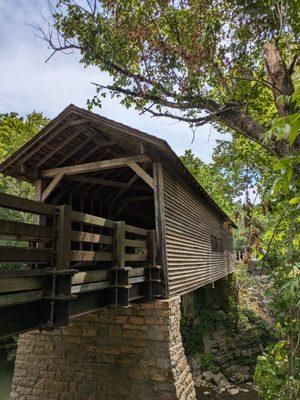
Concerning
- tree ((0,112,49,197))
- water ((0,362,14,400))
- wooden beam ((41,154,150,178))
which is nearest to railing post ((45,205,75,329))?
wooden beam ((41,154,150,178))

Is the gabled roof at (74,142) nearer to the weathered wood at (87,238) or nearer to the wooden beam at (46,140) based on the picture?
the wooden beam at (46,140)

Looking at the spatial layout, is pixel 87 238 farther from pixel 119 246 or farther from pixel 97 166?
pixel 97 166

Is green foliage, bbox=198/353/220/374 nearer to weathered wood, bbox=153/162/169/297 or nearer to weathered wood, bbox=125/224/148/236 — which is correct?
weathered wood, bbox=153/162/169/297

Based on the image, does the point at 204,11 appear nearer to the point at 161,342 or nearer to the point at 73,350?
the point at 161,342

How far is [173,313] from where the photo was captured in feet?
22.0

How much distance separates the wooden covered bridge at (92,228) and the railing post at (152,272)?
0.07 feet

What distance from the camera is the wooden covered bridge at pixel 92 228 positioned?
356 cm

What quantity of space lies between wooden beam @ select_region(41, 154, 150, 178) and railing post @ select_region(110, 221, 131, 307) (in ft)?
8.00

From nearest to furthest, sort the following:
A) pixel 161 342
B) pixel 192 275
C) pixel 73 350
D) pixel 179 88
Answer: pixel 161 342, pixel 73 350, pixel 179 88, pixel 192 275

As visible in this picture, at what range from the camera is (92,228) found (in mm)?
9570

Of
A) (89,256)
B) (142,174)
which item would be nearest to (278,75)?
(142,174)

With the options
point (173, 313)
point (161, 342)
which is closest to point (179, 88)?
point (173, 313)

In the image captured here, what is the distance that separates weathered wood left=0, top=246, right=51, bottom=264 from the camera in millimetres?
3136

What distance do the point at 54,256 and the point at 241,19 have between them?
22.3 ft
